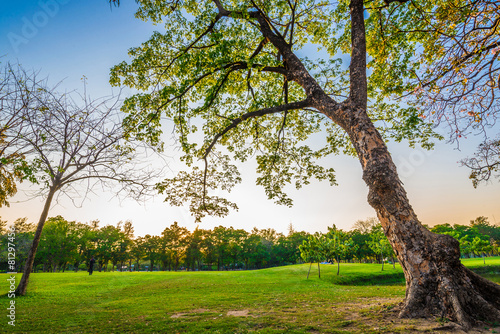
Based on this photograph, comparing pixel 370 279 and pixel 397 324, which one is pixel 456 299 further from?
pixel 370 279

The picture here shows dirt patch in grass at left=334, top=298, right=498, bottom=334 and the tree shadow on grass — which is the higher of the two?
dirt patch in grass at left=334, top=298, right=498, bottom=334

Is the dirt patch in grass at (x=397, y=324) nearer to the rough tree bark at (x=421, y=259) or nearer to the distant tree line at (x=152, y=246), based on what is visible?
the rough tree bark at (x=421, y=259)

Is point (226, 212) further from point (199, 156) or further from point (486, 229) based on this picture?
point (486, 229)

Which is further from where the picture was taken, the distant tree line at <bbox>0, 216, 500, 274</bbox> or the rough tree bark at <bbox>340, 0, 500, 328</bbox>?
the distant tree line at <bbox>0, 216, 500, 274</bbox>

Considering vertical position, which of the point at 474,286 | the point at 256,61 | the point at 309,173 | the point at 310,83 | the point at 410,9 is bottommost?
the point at 474,286

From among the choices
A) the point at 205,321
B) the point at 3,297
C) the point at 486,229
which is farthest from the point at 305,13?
the point at 486,229

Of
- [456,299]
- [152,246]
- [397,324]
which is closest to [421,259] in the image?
[456,299]

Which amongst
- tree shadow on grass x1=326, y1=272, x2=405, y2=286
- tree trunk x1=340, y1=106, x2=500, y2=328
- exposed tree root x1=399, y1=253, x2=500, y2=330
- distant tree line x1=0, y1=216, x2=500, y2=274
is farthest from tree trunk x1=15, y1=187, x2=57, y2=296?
distant tree line x1=0, y1=216, x2=500, y2=274

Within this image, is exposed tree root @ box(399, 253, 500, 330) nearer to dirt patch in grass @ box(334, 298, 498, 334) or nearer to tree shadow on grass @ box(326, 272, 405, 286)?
dirt patch in grass @ box(334, 298, 498, 334)

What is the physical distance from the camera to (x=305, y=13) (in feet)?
34.7

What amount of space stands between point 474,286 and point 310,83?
260 inches

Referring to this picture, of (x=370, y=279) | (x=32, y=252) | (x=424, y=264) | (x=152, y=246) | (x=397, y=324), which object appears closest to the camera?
(x=397, y=324)

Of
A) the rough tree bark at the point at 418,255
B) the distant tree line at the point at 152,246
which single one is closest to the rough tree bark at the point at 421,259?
the rough tree bark at the point at 418,255

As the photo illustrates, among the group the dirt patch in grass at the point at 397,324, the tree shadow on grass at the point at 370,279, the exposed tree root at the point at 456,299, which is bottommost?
the tree shadow on grass at the point at 370,279
